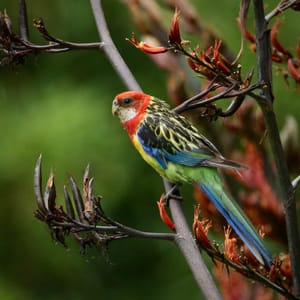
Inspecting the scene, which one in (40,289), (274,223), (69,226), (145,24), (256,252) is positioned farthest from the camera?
(40,289)

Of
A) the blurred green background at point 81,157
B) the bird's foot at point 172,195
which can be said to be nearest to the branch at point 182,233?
the bird's foot at point 172,195

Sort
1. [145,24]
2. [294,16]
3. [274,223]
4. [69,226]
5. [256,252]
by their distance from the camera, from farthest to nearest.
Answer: [294,16] → [145,24] → [274,223] → [256,252] → [69,226]

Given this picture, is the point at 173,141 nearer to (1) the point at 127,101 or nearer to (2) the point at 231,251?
(1) the point at 127,101

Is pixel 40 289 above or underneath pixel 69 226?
underneath

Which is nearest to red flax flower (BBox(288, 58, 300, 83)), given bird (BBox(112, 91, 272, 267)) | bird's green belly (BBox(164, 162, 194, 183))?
bird (BBox(112, 91, 272, 267))

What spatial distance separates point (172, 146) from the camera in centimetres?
284

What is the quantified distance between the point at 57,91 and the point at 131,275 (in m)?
1.12

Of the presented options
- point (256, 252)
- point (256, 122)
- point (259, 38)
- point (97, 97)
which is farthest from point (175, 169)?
point (97, 97)

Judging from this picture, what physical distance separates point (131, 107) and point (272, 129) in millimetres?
1119

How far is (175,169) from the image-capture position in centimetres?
280

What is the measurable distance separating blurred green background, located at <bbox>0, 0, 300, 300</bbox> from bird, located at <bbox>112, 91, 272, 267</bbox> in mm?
1398

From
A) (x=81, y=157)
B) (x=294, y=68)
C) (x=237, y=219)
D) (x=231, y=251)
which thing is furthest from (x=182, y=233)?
(x=81, y=157)

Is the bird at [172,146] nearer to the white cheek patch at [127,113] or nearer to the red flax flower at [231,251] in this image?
the white cheek patch at [127,113]

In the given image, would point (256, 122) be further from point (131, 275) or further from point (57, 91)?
point (131, 275)
